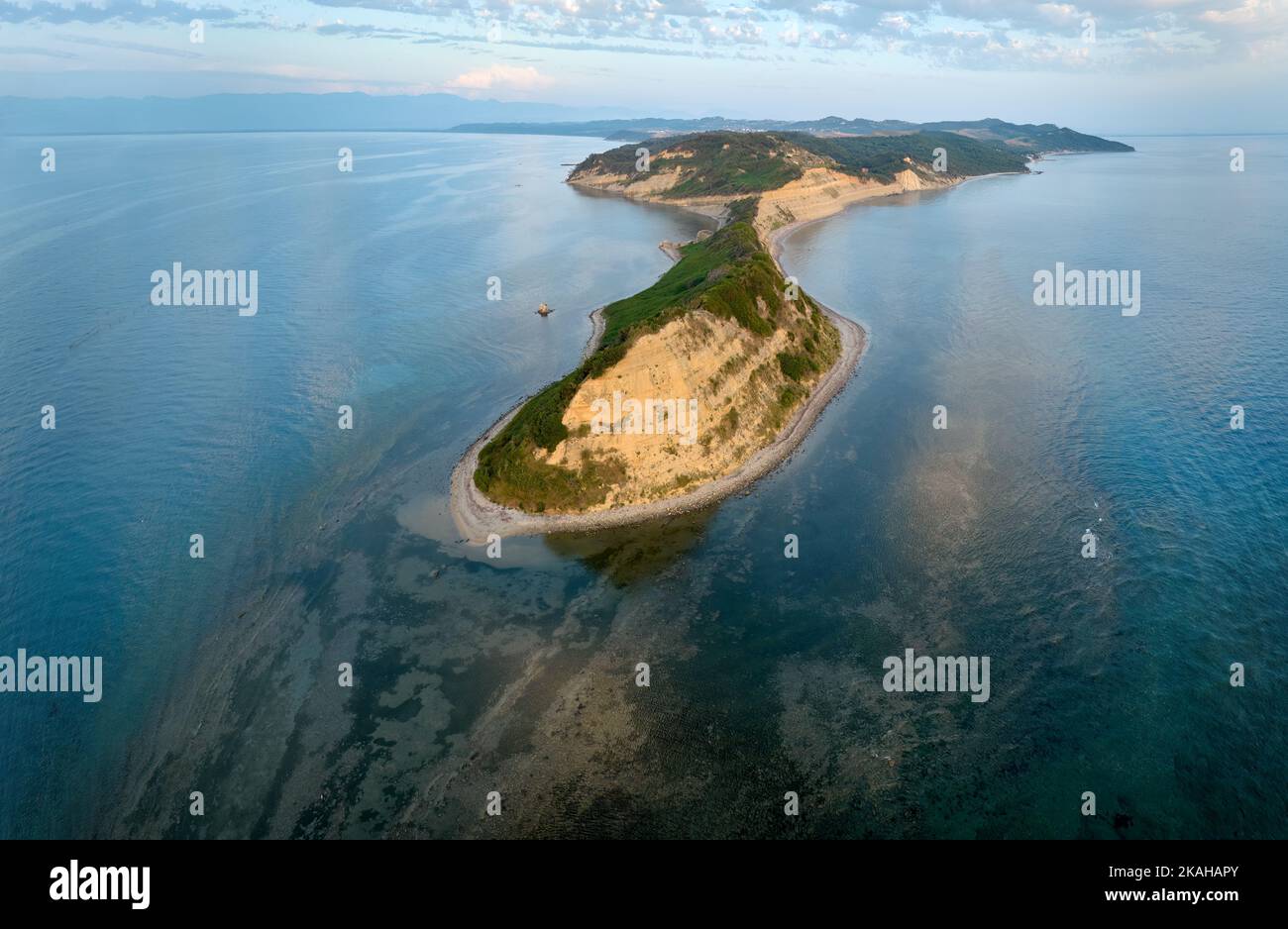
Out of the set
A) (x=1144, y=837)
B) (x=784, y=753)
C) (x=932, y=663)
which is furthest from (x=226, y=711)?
(x=1144, y=837)

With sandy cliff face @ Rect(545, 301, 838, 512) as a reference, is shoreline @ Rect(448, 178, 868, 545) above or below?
below

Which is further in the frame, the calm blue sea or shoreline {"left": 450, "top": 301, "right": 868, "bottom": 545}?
shoreline {"left": 450, "top": 301, "right": 868, "bottom": 545}

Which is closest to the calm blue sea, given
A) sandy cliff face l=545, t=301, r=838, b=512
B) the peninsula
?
the peninsula

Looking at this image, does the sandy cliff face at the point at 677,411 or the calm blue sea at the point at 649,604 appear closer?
the calm blue sea at the point at 649,604

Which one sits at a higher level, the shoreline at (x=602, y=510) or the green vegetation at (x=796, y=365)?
the green vegetation at (x=796, y=365)

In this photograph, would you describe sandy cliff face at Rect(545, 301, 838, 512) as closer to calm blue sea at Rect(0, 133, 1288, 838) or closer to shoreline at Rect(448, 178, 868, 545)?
shoreline at Rect(448, 178, 868, 545)

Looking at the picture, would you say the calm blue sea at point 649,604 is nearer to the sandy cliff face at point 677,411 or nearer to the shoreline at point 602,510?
the shoreline at point 602,510

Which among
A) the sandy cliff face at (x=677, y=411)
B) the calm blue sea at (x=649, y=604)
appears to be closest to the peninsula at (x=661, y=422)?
the sandy cliff face at (x=677, y=411)

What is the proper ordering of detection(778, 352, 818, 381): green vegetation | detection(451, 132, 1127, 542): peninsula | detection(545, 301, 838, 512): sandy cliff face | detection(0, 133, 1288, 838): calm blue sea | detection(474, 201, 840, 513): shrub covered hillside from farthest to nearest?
detection(778, 352, 818, 381): green vegetation
detection(545, 301, 838, 512): sandy cliff face
detection(474, 201, 840, 513): shrub covered hillside
detection(451, 132, 1127, 542): peninsula
detection(0, 133, 1288, 838): calm blue sea
